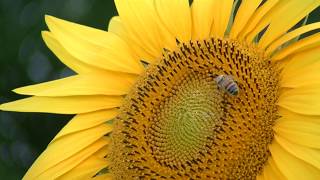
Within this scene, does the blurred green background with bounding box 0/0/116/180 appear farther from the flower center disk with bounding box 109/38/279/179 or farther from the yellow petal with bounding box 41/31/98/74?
the flower center disk with bounding box 109/38/279/179

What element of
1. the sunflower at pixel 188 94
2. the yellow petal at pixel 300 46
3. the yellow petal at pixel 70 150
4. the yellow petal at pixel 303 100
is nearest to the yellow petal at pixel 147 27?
the sunflower at pixel 188 94

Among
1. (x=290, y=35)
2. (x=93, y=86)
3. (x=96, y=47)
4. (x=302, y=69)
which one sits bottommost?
(x=93, y=86)

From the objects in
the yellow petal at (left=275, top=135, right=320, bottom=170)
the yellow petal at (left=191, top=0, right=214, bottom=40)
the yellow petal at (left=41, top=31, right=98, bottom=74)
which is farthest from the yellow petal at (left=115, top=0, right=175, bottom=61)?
the yellow petal at (left=275, top=135, right=320, bottom=170)

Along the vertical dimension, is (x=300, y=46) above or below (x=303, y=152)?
above

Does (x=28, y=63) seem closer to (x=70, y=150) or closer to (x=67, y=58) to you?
(x=67, y=58)

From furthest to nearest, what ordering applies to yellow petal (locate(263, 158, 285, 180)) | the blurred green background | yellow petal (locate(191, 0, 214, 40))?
1. the blurred green background
2. yellow petal (locate(191, 0, 214, 40))
3. yellow petal (locate(263, 158, 285, 180))

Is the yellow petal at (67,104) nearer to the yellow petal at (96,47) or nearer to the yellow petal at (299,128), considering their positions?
the yellow petal at (96,47)

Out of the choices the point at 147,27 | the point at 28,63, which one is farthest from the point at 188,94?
the point at 28,63
